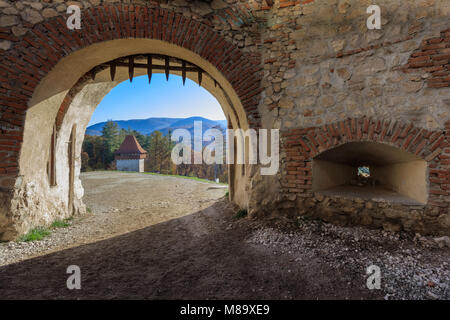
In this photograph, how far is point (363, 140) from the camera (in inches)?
125

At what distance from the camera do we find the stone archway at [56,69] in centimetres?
308

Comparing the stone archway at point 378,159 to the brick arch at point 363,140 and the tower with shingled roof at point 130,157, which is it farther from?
the tower with shingled roof at point 130,157

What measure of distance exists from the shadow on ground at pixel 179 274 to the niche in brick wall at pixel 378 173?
1.69 meters

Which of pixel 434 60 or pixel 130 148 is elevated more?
pixel 130 148

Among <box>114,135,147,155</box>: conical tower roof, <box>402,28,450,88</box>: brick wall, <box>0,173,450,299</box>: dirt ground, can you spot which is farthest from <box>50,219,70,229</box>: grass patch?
<box>114,135,147,155</box>: conical tower roof

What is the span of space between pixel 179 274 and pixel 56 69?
3.76m

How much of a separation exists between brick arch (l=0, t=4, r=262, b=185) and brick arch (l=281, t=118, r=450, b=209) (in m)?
0.90

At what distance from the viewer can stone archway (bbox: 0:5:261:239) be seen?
10.1ft

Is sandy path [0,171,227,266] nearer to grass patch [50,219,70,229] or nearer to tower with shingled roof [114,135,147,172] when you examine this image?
grass patch [50,219,70,229]

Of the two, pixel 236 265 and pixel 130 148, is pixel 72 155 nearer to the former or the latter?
pixel 236 265

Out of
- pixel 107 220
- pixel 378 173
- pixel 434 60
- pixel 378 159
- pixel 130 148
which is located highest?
pixel 130 148

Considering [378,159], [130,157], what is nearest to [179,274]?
[378,159]

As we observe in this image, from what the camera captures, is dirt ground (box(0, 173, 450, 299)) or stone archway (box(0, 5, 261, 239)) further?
stone archway (box(0, 5, 261, 239))

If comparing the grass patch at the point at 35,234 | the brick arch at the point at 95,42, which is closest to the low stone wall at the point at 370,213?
the brick arch at the point at 95,42
